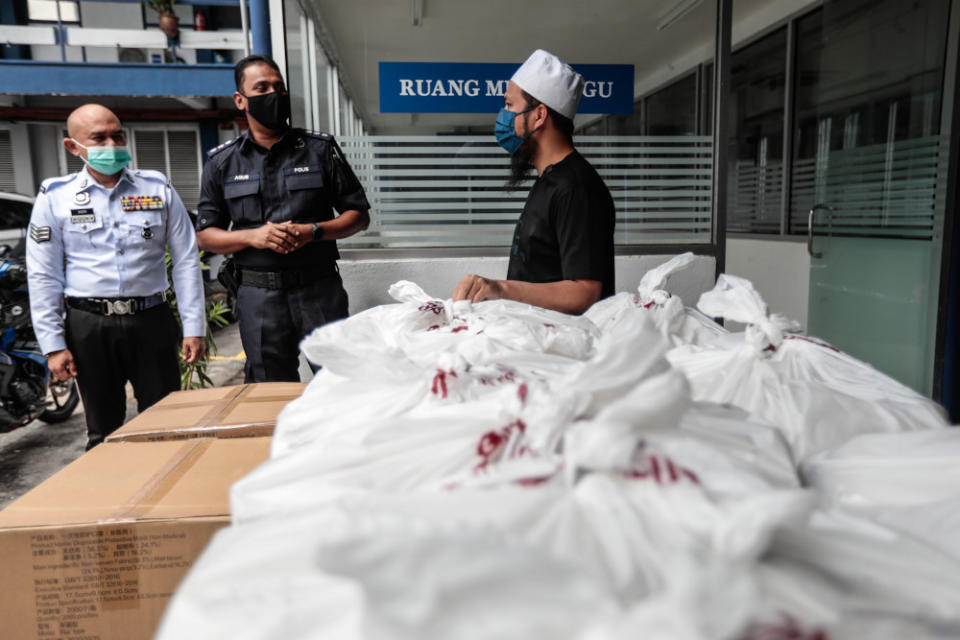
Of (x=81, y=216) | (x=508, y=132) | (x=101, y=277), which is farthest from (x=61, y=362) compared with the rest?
(x=508, y=132)

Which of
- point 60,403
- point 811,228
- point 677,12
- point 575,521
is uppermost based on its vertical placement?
point 677,12

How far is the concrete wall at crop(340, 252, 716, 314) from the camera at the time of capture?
10.4 ft

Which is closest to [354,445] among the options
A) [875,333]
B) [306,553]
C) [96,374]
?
[306,553]

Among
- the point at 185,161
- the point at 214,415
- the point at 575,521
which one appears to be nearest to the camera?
the point at 575,521

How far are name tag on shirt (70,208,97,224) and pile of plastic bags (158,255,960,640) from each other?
7.01 ft

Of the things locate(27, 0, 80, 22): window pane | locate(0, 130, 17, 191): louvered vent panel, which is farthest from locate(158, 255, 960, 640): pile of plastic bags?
locate(27, 0, 80, 22): window pane

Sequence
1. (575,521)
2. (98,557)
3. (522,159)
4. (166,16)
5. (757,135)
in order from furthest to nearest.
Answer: (166,16)
(757,135)
(522,159)
(98,557)
(575,521)

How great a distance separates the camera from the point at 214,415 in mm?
1611

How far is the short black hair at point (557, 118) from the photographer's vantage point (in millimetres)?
2080

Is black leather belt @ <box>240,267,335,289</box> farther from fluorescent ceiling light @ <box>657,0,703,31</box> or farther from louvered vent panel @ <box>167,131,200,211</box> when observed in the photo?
louvered vent panel @ <box>167,131,200,211</box>

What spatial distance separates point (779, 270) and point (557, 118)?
127 inches

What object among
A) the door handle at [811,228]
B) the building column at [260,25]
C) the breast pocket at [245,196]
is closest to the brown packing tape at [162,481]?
the breast pocket at [245,196]

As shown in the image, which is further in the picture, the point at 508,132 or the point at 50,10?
the point at 50,10

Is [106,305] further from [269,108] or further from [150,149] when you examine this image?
[150,149]
